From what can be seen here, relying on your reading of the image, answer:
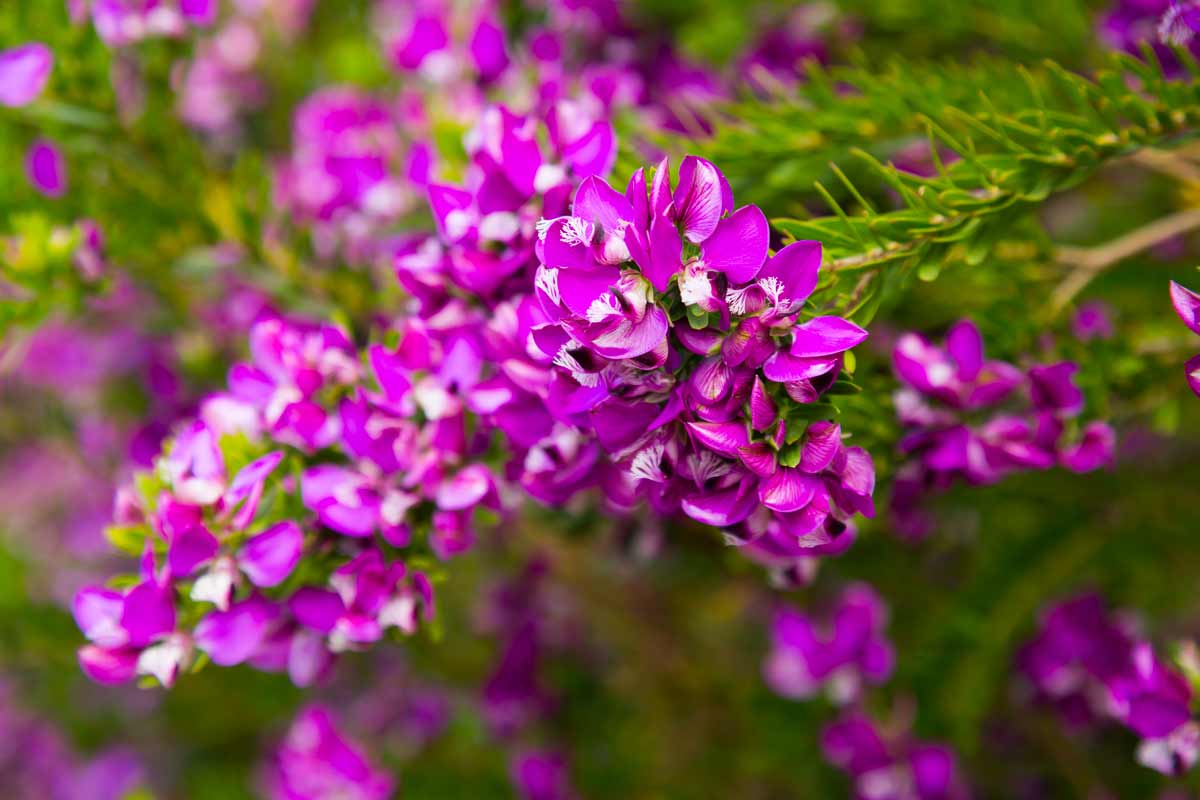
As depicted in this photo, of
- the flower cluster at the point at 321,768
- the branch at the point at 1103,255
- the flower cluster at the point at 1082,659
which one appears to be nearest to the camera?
the branch at the point at 1103,255

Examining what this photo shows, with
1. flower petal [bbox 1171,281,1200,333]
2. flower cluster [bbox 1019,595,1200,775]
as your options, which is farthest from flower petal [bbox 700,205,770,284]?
flower cluster [bbox 1019,595,1200,775]

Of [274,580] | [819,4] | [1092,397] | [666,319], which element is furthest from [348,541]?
[819,4]

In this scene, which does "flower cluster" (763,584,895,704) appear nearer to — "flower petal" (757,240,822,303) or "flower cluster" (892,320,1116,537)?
"flower cluster" (892,320,1116,537)

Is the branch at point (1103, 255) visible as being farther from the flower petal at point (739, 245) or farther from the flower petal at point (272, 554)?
the flower petal at point (272, 554)

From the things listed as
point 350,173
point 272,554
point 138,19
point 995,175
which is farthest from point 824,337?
point 138,19

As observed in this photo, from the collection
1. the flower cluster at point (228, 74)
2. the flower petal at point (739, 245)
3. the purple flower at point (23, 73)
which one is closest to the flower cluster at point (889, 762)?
the flower petal at point (739, 245)

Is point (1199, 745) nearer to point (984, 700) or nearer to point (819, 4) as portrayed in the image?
point (984, 700)
